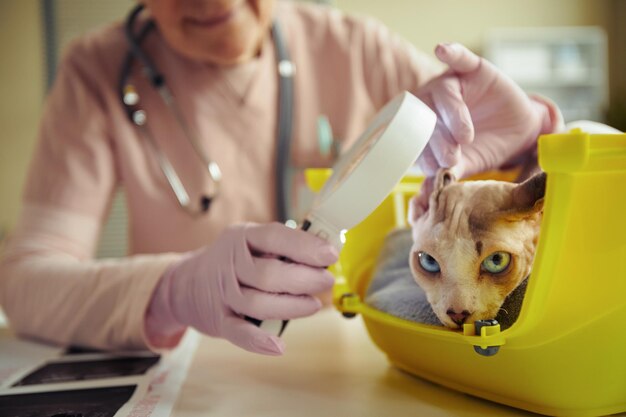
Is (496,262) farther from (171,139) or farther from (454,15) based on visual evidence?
(454,15)

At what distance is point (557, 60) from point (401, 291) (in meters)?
3.44

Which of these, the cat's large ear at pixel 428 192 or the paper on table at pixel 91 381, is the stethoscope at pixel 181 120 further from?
the cat's large ear at pixel 428 192

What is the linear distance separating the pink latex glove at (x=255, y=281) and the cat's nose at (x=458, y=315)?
10cm

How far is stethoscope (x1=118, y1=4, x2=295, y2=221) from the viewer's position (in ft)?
3.00

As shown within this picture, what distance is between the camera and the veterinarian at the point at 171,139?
645 mm

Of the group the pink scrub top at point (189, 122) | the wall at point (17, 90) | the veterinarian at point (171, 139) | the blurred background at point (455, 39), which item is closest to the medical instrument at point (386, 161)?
the veterinarian at point (171, 139)

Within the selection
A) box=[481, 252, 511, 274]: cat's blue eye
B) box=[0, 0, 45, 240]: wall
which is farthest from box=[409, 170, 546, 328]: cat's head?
box=[0, 0, 45, 240]: wall

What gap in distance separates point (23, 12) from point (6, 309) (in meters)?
2.94

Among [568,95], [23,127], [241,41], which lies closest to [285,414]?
[241,41]

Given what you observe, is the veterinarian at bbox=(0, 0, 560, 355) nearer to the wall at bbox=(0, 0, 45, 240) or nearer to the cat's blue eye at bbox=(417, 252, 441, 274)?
the cat's blue eye at bbox=(417, 252, 441, 274)

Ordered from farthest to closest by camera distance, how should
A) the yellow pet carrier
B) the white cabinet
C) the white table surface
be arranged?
the white cabinet → the white table surface → the yellow pet carrier

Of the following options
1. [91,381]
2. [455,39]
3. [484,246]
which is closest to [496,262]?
[484,246]

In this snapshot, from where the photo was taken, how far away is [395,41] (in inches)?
41.0

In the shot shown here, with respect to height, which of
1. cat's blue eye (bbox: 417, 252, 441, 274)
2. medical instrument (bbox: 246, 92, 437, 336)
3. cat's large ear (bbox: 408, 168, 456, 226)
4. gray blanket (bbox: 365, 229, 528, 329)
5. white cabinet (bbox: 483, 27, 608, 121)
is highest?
medical instrument (bbox: 246, 92, 437, 336)
